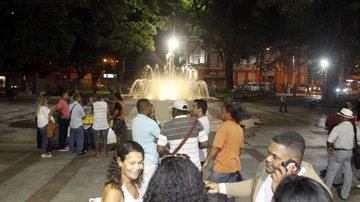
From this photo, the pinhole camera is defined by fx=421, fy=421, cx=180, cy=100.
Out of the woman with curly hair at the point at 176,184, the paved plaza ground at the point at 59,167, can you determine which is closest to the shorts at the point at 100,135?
the paved plaza ground at the point at 59,167

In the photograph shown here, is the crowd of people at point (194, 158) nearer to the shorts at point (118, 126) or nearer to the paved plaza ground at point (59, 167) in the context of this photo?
the shorts at point (118, 126)

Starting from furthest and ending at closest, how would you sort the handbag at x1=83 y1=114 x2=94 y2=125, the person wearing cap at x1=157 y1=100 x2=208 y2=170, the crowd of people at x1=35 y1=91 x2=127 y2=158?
the handbag at x1=83 y1=114 x2=94 y2=125
the crowd of people at x1=35 y1=91 x2=127 y2=158
the person wearing cap at x1=157 y1=100 x2=208 y2=170

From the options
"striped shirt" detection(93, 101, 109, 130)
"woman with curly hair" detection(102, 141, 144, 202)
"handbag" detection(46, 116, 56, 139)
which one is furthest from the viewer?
"handbag" detection(46, 116, 56, 139)

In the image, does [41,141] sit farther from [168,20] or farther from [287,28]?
[287,28]

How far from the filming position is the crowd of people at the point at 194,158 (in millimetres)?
2803

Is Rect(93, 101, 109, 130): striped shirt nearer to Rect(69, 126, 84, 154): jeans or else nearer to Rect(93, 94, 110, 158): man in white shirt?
Rect(93, 94, 110, 158): man in white shirt

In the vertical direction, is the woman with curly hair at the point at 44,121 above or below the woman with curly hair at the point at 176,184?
below

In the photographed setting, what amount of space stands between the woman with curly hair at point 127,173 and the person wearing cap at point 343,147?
5055 millimetres

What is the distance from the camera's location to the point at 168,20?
3806cm

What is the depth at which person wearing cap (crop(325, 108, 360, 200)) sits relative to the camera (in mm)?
7703

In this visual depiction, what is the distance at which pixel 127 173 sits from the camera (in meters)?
3.71

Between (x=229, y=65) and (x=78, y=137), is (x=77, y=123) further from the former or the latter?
(x=229, y=65)

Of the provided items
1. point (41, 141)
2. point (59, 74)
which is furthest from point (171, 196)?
point (59, 74)

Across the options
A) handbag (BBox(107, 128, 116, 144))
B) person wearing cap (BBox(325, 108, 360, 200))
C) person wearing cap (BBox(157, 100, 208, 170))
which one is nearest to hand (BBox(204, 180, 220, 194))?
person wearing cap (BBox(157, 100, 208, 170))
